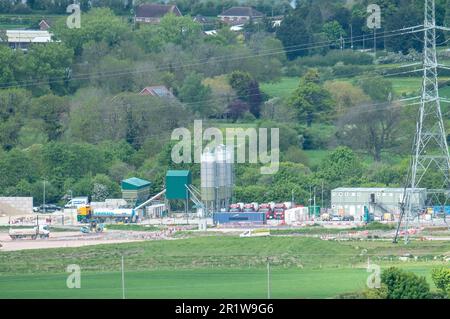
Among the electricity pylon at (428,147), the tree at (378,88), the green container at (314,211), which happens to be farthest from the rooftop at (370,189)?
the tree at (378,88)

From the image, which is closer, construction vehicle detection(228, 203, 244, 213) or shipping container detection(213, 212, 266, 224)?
shipping container detection(213, 212, 266, 224)

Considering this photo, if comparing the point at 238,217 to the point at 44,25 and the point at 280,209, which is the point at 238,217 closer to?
the point at 280,209

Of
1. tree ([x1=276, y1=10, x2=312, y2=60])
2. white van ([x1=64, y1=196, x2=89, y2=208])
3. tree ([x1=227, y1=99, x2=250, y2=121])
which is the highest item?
tree ([x1=276, y1=10, x2=312, y2=60])

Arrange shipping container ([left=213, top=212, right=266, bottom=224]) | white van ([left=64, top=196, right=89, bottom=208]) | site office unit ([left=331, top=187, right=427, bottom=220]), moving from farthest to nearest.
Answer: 1. white van ([left=64, top=196, right=89, bottom=208])
2. site office unit ([left=331, top=187, right=427, bottom=220])
3. shipping container ([left=213, top=212, right=266, bottom=224])

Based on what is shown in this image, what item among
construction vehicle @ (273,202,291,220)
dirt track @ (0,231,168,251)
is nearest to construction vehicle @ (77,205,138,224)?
dirt track @ (0,231,168,251)

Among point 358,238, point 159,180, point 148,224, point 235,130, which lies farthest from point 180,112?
point 358,238

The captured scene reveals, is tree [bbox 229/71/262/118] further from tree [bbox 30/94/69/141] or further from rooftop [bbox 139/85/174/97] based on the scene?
tree [bbox 30/94/69/141]

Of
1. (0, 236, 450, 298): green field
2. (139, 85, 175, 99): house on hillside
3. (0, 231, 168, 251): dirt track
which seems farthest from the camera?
(139, 85, 175, 99): house on hillside
